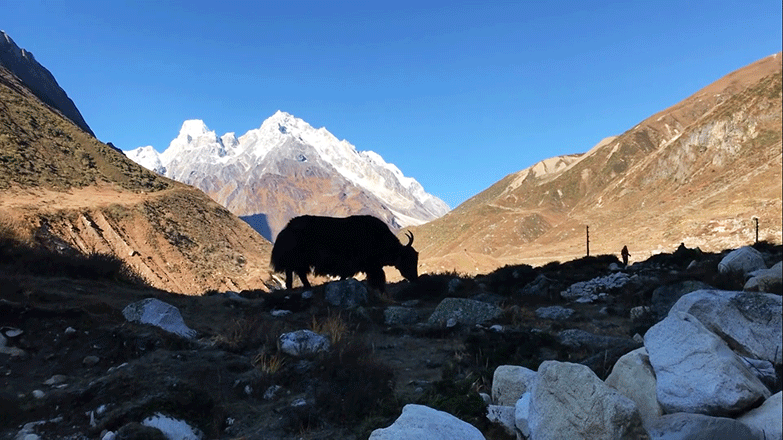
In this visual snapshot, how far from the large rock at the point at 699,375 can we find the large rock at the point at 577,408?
0.69m

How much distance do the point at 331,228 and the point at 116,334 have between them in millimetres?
8558

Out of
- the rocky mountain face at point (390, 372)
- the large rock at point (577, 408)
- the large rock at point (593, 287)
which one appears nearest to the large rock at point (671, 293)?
the rocky mountain face at point (390, 372)

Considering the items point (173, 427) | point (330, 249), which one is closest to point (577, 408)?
point (173, 427)

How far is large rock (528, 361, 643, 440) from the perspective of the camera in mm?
3988

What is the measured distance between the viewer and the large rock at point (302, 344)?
729 cm

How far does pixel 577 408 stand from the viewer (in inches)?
164

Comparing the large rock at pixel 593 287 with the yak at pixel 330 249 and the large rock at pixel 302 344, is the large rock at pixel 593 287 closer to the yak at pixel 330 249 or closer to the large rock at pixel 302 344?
the yak at pixel 330 249

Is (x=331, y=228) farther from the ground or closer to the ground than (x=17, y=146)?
closer to the ground

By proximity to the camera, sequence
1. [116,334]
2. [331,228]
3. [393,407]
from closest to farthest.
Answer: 1. [393,407]
2. [116,334]
3. [331,228]

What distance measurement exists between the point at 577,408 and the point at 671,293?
353 inches

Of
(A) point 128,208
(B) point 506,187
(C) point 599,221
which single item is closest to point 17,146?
(A) point 128,208

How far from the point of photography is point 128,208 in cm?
3638

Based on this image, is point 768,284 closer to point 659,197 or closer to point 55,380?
point 55,380

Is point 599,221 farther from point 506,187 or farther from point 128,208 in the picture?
point 506,187
